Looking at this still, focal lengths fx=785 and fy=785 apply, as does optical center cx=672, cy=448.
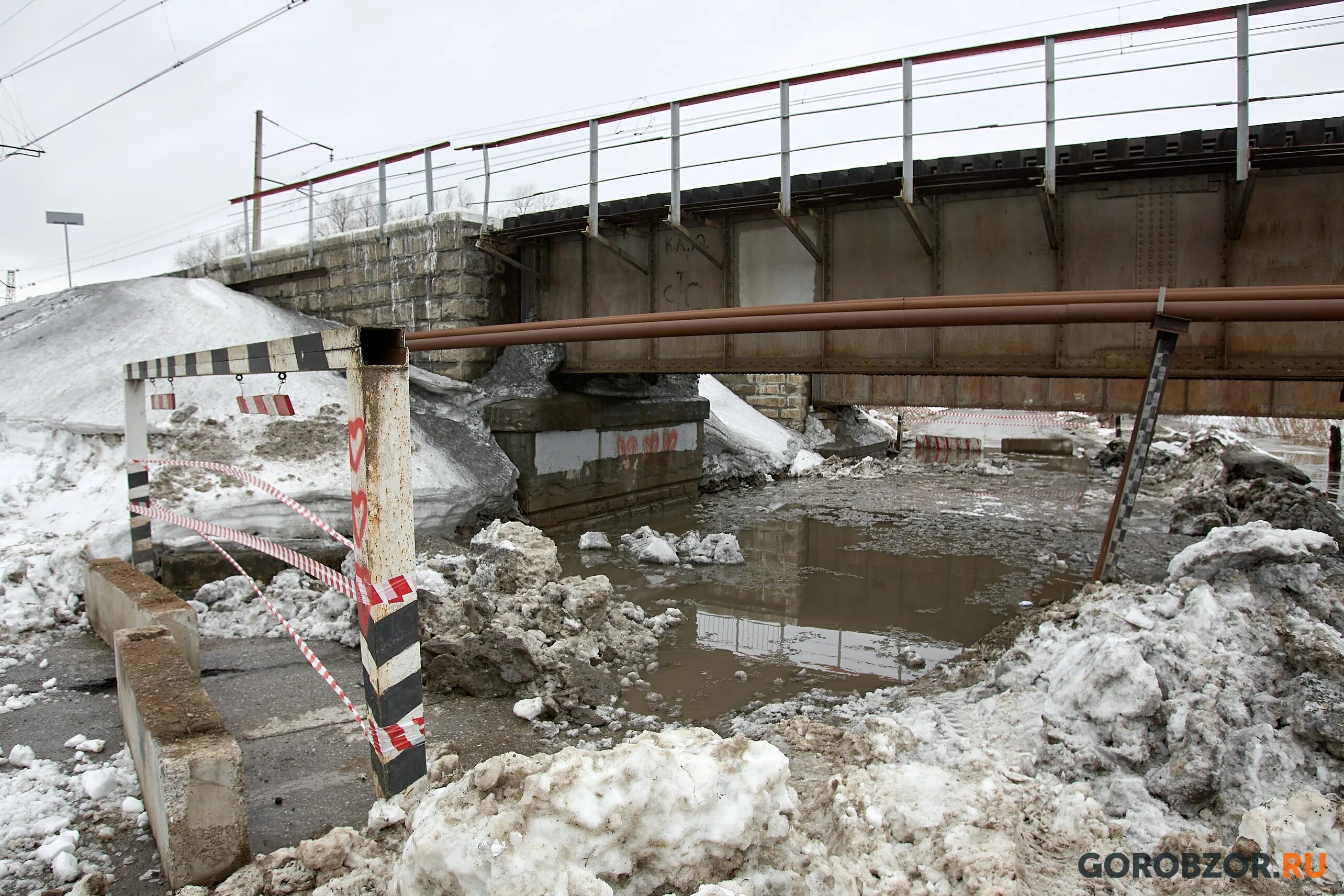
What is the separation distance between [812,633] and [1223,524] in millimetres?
7824

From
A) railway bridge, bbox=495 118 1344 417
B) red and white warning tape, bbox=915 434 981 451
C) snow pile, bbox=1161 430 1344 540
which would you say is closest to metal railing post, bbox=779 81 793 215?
railway bridge, bbox=495 118 1344 417

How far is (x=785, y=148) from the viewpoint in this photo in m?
9.37

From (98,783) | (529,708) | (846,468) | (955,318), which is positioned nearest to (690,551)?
(955,318)

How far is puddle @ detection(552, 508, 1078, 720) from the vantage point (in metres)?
5.98

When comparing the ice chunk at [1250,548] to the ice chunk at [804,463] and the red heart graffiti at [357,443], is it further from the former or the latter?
the ice chunk at [804,463]

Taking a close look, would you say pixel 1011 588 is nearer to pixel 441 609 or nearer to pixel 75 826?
pixel 441 609

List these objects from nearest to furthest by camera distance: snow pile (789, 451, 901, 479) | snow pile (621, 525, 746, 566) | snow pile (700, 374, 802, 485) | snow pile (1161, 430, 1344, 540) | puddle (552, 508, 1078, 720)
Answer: puddle (552, 508, 1078, 720) < snow pile (1161, 430, 1344, 540) < snow pile (621, 525, 746, 566) < snow pile (700, 374, 802, 485) < snow pile (789, 451, 901, 479)

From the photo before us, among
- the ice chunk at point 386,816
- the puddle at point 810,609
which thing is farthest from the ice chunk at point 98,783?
the puddle at point 810,609

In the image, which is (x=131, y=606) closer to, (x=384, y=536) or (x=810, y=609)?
(x=384, y=536)

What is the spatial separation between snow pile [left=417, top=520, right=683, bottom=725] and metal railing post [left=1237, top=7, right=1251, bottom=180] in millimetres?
6821

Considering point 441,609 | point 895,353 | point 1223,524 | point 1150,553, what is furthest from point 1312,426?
point 441,609

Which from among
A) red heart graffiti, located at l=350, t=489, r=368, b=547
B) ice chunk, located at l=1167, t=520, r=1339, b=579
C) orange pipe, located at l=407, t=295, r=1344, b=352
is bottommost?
ice chunk, located at l=1167, t=520, r=1339, b=579

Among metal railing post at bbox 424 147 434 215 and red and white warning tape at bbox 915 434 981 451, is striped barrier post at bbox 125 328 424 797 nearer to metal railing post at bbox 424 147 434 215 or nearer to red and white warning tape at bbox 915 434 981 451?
metal railing post at bbox 424 147 434 215

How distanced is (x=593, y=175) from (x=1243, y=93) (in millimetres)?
7313
